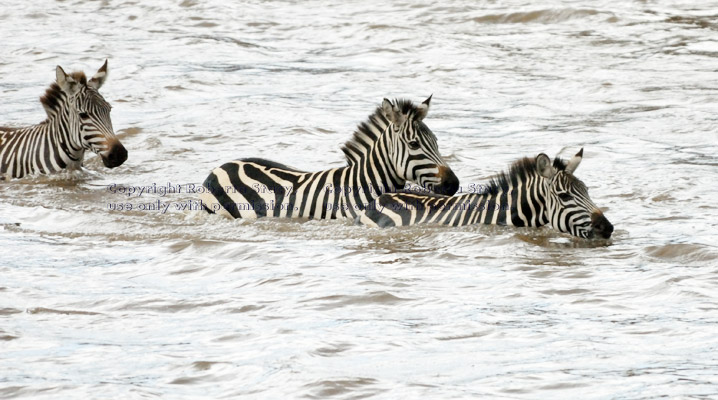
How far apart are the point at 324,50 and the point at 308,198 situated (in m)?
14.9

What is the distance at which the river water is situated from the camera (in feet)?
23.3

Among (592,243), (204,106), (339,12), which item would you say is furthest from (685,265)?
(339,12)

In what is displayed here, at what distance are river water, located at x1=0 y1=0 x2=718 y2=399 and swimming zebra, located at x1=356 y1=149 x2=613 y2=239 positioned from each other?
167 millimetres

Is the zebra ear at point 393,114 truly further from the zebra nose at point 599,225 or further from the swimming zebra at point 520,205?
the zebra nose at point 599,225

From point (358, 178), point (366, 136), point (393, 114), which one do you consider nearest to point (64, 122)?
point (366, 136)

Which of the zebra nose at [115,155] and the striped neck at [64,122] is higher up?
the striped neck at [64,122]

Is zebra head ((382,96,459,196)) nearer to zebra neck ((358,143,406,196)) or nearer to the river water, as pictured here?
zebra neck ((358,143,406,196))

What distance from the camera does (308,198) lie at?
38.1ft

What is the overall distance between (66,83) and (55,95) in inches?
12.2

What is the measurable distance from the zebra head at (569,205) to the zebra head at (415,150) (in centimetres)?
123

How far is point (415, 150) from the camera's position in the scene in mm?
11414

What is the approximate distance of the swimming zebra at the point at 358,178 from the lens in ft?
37.6

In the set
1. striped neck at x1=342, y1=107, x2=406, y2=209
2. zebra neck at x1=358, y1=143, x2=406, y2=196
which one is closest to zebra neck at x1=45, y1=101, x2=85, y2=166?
striped neck at x1=342, y1=107, x2=406, y2=209

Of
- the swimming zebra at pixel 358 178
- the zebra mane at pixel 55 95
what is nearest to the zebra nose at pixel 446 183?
the swimming zebra at pixel 358 178
